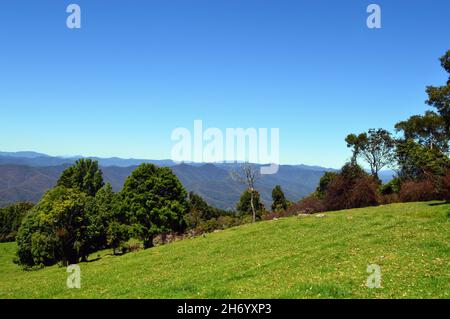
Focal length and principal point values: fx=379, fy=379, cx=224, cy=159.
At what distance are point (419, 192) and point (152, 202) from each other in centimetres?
4477

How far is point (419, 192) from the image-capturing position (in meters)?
63.7

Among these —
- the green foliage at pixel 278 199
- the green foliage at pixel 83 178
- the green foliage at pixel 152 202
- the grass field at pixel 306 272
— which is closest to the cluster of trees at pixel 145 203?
the green foliage at pixel 152 202

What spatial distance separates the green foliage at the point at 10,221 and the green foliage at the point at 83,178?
22718mm

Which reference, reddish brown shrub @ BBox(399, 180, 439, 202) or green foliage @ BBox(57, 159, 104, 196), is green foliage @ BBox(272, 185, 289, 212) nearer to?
green foliage @ BBox(57, 159, 104, 196)

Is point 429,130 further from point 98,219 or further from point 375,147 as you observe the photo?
point 98,219

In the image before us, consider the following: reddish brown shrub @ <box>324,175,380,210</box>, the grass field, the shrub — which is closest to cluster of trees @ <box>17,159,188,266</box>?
the grass field

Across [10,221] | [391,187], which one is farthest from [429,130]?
[10,221]

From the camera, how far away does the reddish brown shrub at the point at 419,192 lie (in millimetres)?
61197

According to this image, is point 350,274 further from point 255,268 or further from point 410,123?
point 410,123

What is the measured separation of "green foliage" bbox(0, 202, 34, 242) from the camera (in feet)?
345

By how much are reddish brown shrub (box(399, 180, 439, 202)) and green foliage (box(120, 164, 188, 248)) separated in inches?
1529

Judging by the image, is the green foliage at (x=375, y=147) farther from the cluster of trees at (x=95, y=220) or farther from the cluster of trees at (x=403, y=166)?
the cluster of trees at (x=95, y=220)
